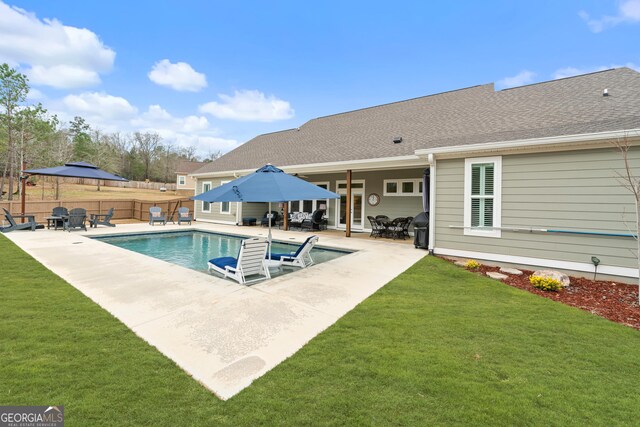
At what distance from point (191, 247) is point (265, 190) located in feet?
19.1

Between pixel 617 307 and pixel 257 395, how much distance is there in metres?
5.62

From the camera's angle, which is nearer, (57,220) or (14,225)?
(14,225)

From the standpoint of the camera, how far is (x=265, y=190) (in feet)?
18.0

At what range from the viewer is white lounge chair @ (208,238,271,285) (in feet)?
17.7

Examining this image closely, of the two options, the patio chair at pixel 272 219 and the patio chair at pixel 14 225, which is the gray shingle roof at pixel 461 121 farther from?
the patio chair at pixel 14 225

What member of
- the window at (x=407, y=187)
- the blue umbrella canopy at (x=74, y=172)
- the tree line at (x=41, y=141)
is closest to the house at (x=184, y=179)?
the tree line at (x=41, y=141)

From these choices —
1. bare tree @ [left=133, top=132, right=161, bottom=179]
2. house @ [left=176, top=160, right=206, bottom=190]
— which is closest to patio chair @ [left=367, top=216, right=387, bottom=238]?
house @ [left=176, top=160, right=206, bottom=190]

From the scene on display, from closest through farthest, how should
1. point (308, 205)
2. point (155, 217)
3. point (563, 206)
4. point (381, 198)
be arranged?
point (563, 206), point (381, 198), point (155, 217), point (308, 205)

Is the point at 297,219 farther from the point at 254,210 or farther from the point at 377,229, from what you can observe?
the point at 377,229

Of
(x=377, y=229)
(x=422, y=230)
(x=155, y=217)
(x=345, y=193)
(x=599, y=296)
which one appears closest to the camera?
(x=599, y=296)

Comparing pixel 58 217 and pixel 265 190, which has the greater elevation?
pixel 265 190

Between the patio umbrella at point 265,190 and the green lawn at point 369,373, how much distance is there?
2443 millimetres

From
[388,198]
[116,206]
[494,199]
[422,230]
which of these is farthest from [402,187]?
[116,206]

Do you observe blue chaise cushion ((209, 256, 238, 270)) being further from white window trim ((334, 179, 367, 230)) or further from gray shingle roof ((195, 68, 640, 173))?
white window trim ((334, 179, 367, 230))
